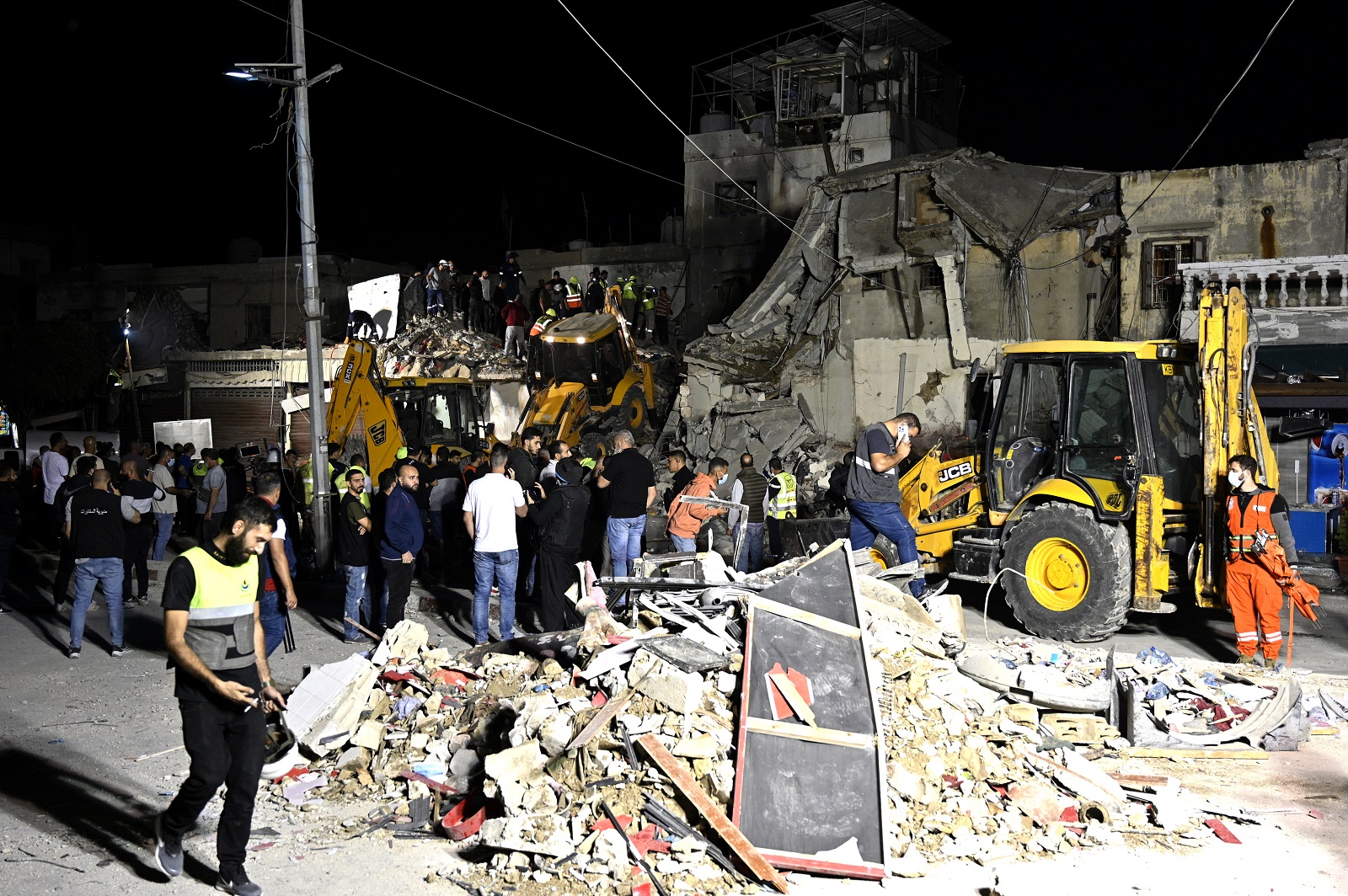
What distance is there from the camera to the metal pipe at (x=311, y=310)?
44.4ft

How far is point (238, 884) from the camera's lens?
5.07 m

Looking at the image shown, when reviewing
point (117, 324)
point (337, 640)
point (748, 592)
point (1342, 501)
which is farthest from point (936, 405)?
point (117, 324)

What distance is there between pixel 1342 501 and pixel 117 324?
130 ft

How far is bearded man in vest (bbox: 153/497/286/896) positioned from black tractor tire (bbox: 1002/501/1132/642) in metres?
7.18

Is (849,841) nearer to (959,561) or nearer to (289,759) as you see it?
(289,759)

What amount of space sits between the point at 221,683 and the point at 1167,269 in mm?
20062

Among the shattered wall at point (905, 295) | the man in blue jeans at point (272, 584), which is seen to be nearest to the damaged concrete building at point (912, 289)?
the shattered wall at point (905, 295)

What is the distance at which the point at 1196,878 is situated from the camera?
17.7 feet

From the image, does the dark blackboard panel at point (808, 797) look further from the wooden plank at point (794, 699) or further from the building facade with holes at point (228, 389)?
the building facade with holes at point (228, 389)

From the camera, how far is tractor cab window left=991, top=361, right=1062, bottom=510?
10.6m

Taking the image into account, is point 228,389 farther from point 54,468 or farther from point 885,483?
point 885,483

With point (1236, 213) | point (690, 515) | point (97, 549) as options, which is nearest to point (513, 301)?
point (1236, 213)

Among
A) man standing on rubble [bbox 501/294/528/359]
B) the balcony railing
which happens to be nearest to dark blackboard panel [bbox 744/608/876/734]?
the balcony railing

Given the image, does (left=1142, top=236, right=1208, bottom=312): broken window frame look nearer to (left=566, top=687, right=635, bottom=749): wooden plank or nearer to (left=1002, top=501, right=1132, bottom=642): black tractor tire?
(left=1002, top=501, right=1132, bottom=642): black tractor tire
